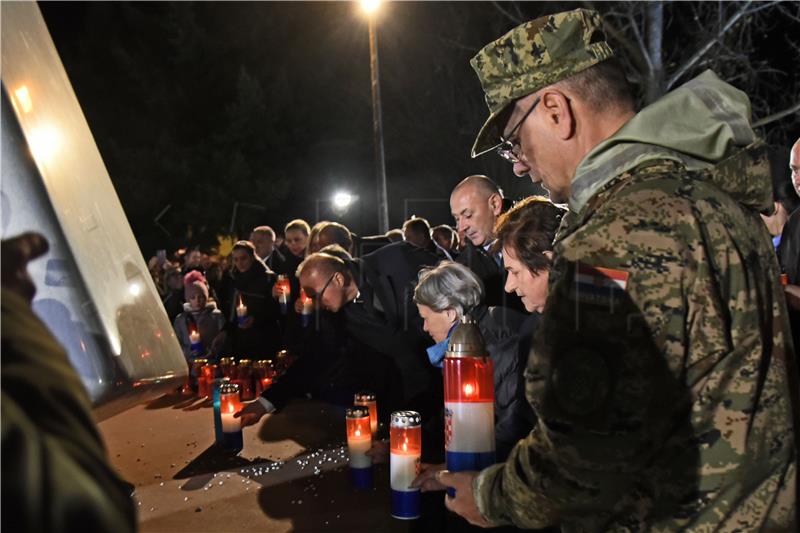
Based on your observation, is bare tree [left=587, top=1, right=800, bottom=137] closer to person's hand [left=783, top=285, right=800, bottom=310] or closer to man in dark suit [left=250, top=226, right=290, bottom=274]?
man in dark suit [left=250, top=226, right=290, bottom=274]

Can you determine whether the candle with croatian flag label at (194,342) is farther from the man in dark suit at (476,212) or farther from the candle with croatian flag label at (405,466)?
the candle with croatian flag label at (405,466)

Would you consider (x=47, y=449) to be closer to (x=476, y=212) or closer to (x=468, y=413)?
(x=468, y=413)

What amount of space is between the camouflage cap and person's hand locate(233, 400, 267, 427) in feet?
9.96

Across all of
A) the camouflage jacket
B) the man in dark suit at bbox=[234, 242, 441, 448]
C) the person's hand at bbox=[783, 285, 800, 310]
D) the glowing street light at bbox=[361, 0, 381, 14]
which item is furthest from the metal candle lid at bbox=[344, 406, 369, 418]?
the glowing street light at bbox=[361, 0, 381, 14]

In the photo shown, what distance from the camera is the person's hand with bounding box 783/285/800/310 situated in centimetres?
252

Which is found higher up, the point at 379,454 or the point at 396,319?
the point at 396,319

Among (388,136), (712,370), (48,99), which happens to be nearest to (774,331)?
(712,370)

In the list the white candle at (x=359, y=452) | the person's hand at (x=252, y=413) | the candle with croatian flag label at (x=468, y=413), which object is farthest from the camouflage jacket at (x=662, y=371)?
the person's hand at (x=252, y=413)

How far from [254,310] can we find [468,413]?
553 cm

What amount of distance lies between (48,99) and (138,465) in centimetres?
323

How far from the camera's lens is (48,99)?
2.68 ft

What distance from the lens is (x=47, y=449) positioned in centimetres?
52

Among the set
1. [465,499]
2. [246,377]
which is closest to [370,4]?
[246,377]

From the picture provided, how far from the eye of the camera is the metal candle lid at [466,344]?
2.22m
